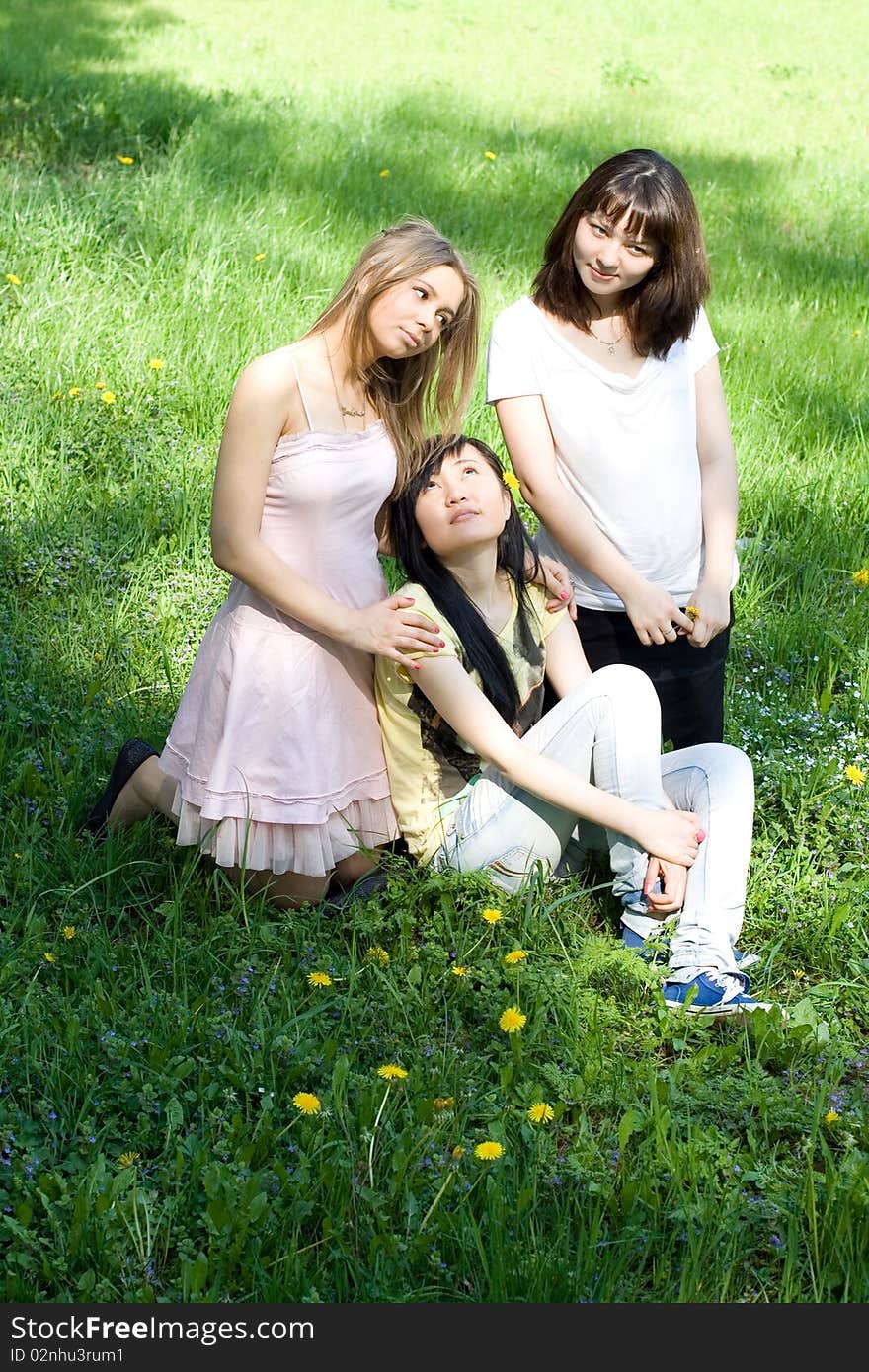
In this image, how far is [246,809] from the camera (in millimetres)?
2658

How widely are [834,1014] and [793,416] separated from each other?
2.80 meters

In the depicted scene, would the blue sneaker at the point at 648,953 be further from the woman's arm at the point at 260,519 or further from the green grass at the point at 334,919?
the woman's arm at the point at 260,519

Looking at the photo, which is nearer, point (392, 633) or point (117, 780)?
point (392, 633)

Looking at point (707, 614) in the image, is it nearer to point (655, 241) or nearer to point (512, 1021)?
point (655, 241)

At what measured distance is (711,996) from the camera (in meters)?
2.42

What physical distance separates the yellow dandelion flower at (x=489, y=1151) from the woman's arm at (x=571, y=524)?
1.19 metres

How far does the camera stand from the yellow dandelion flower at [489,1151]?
2020 millimetres

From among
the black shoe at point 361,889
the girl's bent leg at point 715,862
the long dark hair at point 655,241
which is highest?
the long dark hair at point 655,241

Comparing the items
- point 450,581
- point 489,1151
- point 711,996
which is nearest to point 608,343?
point 450,581

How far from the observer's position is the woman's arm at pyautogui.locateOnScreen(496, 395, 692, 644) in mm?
2857

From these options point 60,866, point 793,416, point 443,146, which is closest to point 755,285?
point 793,416

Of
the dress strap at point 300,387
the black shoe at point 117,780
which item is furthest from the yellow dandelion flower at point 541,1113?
the dress strap at point 300,387

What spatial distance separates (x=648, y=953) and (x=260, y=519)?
1.11 metres

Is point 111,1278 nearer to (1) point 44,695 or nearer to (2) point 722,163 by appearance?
(1) point 44,695
